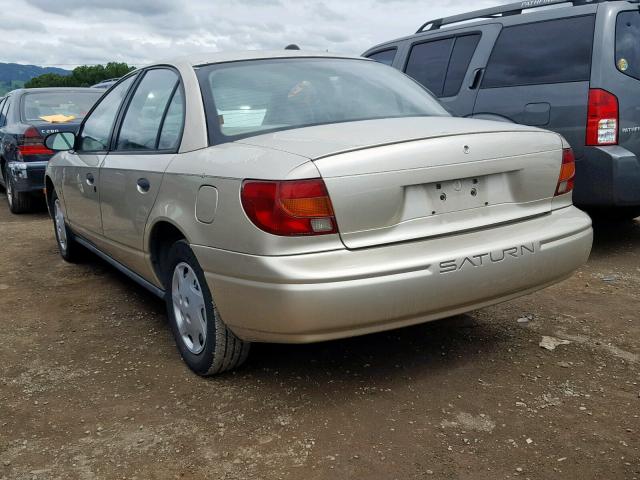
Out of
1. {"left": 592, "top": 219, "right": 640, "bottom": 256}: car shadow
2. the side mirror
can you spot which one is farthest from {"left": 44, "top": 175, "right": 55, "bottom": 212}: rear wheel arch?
{"left": 592, "top": 219, "right": 640, "bottom": 256}: car shadow

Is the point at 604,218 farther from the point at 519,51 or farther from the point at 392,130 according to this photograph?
the point at 392,130

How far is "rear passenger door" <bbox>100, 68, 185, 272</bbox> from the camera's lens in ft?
11.3

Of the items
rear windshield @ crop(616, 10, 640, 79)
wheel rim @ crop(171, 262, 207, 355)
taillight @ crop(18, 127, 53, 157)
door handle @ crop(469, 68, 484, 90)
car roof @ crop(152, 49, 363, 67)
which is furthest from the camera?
taillight @ crop(18, 127, 53, 157)

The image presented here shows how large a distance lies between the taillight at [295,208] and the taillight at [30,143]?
604 cm

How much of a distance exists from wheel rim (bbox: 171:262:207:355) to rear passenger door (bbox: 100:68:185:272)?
0.39 meters

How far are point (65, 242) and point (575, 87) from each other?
4.18 m

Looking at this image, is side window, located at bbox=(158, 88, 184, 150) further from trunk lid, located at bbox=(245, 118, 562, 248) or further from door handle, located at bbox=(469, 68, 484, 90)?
door handle, located at bbox=(469, 68, 484, 90)

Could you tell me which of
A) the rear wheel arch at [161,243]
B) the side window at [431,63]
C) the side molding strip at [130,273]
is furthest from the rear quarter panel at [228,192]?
the side window at [431,63]

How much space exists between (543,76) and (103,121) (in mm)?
3311

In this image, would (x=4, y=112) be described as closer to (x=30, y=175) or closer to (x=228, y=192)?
(x=30, y=175)

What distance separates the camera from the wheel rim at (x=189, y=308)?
126 inches

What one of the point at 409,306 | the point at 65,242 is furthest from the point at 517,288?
the point at 65,242

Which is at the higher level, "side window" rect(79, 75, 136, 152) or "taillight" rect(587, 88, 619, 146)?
"side window" rect(79, 75, 136, 152)

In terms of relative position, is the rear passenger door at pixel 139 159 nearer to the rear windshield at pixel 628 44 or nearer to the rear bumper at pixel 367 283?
the rear bumper at pixel 367 283
